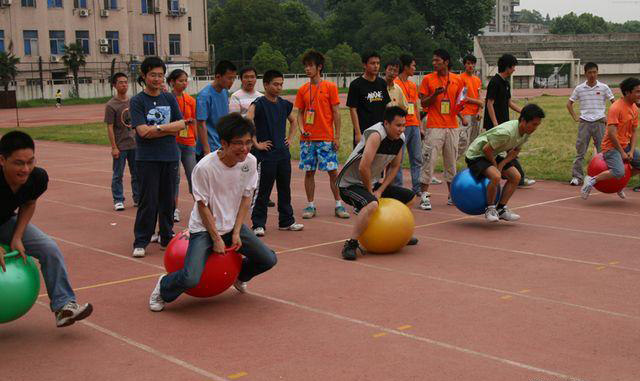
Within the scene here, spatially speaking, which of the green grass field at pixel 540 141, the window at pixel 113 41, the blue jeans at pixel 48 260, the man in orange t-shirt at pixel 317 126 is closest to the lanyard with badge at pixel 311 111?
the man in orange t-shirt at pixel 317 126

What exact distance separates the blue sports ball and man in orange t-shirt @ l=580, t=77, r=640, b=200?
2.17 metres

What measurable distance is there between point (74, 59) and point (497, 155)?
181ft

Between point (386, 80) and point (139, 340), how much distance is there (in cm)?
710

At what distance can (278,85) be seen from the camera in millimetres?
9969

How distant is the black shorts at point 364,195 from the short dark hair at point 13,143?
3993 mm

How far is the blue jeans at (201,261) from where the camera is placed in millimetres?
6441

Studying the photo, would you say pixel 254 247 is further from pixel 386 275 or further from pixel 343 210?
pixel 343 210

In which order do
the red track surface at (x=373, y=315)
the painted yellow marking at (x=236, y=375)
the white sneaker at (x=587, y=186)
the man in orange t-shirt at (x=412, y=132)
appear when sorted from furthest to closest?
the man in orange t-shirt at (x=412, y=132), the white sneaker at (x=587, y=186), the red track surface at (x=373, y=315), the painted yellow marking at (x=236, y=375)

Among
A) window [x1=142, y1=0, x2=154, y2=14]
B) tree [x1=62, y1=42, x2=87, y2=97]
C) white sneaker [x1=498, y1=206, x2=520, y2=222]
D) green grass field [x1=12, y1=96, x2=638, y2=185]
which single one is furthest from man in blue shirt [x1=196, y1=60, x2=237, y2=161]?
window [x1=142, y1=0, x2=154, y2=14]

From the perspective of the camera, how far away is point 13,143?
18.6 feet

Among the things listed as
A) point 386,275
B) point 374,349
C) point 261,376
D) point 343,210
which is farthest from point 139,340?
point 343,210

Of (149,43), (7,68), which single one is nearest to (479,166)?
(7,68)

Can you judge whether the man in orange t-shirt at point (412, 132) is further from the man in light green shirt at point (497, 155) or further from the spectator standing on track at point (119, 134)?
the spectator standing on track at point (119, 134)

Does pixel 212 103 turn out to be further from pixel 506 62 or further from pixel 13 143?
pixel 13 143
